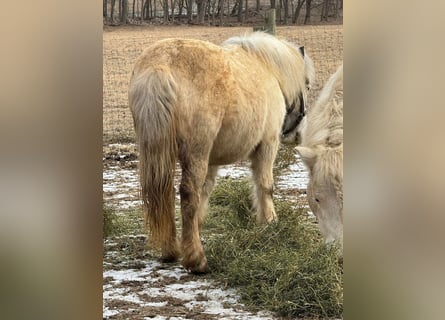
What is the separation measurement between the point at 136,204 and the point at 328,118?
99cm

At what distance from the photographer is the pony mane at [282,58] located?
8.04ft

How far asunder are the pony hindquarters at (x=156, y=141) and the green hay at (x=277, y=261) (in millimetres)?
336

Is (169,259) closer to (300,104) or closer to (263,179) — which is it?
(263,179)

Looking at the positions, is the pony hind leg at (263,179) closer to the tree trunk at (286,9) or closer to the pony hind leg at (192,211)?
the pony hind leg at (192,211)

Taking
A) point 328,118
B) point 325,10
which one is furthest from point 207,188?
point 325,10

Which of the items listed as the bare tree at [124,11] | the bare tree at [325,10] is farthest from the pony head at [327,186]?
the bare tree at [124,11]

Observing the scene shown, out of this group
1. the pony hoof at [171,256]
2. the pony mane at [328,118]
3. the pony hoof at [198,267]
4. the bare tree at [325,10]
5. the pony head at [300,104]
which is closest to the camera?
the bare tree at [325,10]

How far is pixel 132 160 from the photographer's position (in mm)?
2277

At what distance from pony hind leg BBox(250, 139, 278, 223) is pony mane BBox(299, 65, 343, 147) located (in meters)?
0.37

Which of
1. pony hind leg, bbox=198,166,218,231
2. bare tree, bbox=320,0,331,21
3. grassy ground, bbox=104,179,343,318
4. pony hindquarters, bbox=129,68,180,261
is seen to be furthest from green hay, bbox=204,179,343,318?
bare tree, bbox=320,0,331,21

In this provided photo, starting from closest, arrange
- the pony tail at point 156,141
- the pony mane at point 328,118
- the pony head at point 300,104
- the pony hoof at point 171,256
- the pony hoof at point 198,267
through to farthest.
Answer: the pony tail at point 156,141 < the pony mane at point 328,118 < the pony hoof at point 198,267 < the pony hoof at point 171,256 < the pony head at point 300,104
